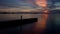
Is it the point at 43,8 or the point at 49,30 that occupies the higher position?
the point at 43,8

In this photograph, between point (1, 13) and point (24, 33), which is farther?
point (24, 33)

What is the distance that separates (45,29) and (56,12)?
1.05 ft

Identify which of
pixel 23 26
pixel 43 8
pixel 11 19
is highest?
pixel 43 8

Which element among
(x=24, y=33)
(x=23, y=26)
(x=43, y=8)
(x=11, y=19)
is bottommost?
(x=24, y=33)

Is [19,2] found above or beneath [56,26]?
above

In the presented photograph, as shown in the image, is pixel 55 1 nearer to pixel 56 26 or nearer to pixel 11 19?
pixel 56 26

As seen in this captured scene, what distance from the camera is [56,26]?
3.72ft

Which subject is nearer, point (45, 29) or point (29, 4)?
point (29, 4)

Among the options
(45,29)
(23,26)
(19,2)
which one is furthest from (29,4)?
(45,29)

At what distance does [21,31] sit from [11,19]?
0.81 ft

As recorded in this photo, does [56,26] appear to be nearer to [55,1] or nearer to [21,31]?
[55,1]

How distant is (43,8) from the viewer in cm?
110

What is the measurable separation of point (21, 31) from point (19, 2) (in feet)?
1.49

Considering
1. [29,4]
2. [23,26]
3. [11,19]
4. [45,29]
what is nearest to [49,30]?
[45,29]
